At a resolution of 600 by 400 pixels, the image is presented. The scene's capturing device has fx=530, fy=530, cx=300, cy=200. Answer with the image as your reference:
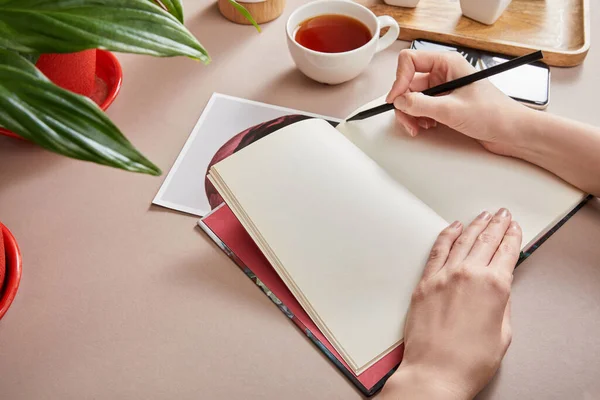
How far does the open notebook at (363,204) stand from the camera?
0.52 metres

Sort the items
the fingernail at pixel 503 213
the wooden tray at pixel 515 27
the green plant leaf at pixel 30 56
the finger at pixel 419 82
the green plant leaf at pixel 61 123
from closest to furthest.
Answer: the green plant leaf at pixel 61 123 → the green plant leaf at pixel 30 56 → the fingernail at pixel 503 213 → the finger at pixel 419 82 → the wooden tray at pixel 515 27

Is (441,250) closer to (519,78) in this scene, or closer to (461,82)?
(461,82)

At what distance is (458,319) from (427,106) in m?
0.26

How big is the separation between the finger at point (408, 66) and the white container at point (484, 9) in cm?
22

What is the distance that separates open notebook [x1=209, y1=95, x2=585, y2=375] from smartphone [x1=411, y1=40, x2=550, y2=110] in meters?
0.15

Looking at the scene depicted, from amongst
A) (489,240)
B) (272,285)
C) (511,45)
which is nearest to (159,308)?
(272,285)

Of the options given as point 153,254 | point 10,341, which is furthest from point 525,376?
point 10,341

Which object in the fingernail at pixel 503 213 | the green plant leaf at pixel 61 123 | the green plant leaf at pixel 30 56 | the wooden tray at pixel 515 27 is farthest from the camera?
the wooden tray at pixel 515 27

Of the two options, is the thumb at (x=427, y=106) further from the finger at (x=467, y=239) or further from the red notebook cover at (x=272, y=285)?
the red notebook cover at (x=272, y=285)

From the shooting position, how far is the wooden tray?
0.81 meters

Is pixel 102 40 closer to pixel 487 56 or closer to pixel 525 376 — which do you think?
pixel 525 376

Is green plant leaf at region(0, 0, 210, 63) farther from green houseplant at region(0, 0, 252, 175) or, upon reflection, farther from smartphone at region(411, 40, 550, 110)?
smartphone at region(411, 40, 550, 110)

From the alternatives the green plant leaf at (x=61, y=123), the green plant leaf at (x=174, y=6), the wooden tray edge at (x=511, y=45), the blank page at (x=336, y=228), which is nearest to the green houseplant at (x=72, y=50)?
the green plant leaf at (x=61, y=123)

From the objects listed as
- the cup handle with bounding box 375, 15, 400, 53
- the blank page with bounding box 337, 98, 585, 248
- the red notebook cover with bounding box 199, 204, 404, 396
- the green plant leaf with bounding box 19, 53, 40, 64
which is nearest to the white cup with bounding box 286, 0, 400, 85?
the cup handle with bounding box 375, 15, 400, 53
